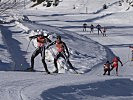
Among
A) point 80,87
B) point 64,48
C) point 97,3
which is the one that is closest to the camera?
point 80,87

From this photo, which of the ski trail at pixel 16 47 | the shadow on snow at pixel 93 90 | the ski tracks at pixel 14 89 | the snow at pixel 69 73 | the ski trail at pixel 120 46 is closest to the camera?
the ski tracks at pixel 14 89

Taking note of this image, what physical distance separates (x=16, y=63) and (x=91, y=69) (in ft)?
14.7

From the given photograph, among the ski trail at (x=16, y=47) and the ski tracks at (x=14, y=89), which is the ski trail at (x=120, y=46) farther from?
the ski tracks at (x=14, y=89)

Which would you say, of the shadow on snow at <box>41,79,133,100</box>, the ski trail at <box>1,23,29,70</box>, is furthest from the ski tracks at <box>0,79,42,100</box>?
the ski trail at <box>1,23,29,70</box>

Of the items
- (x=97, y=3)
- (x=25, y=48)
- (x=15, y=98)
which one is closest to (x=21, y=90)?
(x=15, y=98)

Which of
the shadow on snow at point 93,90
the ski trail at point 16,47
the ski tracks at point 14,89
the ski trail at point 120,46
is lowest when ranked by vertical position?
the ski trail at point 120,46

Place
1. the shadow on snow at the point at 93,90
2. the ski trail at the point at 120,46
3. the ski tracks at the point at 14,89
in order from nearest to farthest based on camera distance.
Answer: the ski tracks at the point at 14,89 < the shadow on snow at the point at 93,90 < the ski trail at the point at 120,46

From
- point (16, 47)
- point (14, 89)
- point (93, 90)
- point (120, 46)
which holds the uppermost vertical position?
point (14, 89)

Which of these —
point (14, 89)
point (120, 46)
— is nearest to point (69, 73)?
point (14, 89)

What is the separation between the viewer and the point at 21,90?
11.9 meters

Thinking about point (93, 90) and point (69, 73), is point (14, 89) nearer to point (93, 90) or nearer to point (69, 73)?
point (93, 90)

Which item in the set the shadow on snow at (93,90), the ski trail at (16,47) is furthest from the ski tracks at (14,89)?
the ski trail at (16,47)

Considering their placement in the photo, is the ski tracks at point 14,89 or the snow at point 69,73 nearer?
the ski tracks at point 14,89

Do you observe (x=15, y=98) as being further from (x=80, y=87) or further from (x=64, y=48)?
(x=64, y=48)
